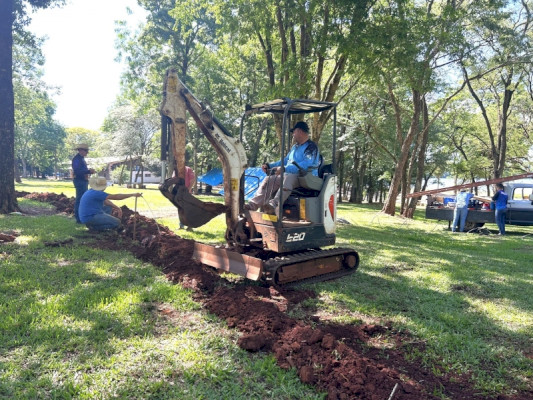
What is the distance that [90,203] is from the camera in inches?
314

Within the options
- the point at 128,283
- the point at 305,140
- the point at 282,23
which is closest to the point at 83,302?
the point at 128,283

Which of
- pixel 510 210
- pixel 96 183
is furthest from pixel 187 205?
pixel 510 210

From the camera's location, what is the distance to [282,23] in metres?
12.0

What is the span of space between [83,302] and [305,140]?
12.3 feet

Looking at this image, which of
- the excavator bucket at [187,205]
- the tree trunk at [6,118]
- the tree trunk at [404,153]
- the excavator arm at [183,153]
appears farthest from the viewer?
the tree trunk at [404,153]

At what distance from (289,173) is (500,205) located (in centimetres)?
1159

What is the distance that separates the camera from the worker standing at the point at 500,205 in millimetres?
13648

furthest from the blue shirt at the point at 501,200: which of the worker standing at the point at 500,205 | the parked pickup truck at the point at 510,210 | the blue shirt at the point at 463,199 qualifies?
the blue shirt at the point at 463,199

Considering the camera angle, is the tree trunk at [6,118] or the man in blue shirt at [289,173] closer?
the man in blue shirt at [289,173]

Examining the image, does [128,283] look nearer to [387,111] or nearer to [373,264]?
[373,264]

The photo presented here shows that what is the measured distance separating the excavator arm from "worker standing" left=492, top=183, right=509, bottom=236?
1176 centimetres

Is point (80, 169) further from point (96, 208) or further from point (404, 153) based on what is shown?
point (404, 153)

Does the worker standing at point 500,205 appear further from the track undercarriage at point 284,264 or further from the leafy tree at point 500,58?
the track undercarriage at point 284,264

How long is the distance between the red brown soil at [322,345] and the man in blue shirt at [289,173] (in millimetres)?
1225
